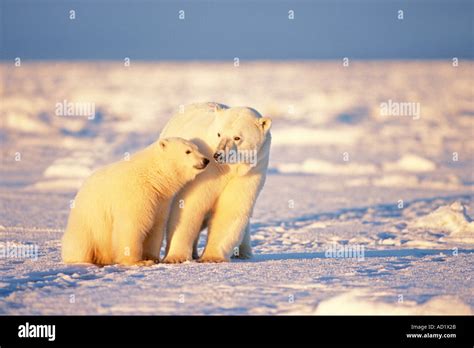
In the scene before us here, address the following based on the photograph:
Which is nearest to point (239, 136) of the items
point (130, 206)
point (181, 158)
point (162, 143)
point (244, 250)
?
point (181, 158)

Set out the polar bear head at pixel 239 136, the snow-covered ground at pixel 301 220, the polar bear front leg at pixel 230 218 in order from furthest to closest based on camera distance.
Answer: the polar bear front leg at pixel 230 218
the polar bear head at pixel 239 136
the snow-covered ground at pixel 301 220

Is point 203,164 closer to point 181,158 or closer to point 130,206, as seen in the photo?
point 181,158

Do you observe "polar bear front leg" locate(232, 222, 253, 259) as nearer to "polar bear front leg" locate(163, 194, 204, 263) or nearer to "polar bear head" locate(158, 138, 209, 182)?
"polar bear front leg" locate(163, 194, 204, 263)

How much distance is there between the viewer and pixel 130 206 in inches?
289

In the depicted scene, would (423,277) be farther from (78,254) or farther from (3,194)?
(3,194)

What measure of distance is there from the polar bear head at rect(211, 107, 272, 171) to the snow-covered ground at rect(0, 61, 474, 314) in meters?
0.89

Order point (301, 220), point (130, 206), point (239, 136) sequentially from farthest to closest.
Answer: point (301, 220)
point (239, 136)
point (130, 206)

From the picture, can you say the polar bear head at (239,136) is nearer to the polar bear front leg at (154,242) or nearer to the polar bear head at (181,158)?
the polar bear head at (181,158)

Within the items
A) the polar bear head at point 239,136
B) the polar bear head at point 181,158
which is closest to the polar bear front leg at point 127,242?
the polar bear head at point 181,158

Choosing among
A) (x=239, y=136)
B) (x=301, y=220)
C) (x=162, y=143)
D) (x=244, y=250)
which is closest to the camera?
(x=239, y=136)

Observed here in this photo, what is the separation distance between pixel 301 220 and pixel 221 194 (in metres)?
3.94

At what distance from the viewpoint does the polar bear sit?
24.2 ft

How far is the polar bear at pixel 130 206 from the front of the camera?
736 cm
